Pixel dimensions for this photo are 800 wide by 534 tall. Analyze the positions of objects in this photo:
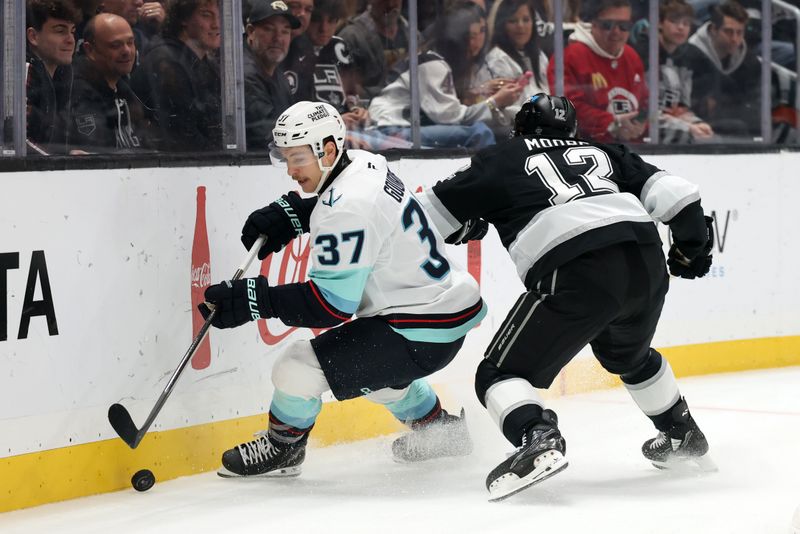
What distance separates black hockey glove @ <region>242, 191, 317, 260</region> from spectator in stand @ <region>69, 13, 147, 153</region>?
477 millimetres

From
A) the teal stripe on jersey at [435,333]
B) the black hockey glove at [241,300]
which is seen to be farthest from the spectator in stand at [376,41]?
the black hockey glove at [241,300]

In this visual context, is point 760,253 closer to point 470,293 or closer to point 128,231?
point 470,293

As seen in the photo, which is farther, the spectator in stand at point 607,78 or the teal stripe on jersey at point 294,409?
the spectator in stand at point 607,78

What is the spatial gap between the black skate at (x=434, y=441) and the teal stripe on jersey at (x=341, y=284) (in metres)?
0.67

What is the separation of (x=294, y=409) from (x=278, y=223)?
20.8 inches

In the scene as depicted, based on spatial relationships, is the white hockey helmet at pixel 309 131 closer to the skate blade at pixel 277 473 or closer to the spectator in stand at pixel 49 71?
the spectator in stand at pixel 49 71

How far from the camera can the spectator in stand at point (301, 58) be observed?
441 centimetres

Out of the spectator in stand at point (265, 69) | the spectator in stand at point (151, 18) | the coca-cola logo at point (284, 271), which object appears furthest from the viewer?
the spectator in stand at point (265, 69)

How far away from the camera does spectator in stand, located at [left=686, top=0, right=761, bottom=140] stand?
6.04 metres

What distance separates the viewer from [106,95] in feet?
12.2

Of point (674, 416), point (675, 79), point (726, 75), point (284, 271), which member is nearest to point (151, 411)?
point (284, 271)

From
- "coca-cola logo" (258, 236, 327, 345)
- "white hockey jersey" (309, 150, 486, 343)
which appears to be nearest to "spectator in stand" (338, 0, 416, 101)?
"coca-cola logo" (258, 236, 327, 345)

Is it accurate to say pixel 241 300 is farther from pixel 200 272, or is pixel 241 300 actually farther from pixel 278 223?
pixel 200 272

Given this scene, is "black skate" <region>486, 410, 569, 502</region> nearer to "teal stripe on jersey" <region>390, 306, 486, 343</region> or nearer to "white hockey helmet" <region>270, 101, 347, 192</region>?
"teal stripe on jersey" <region>390, 306, 486, 343</region>
